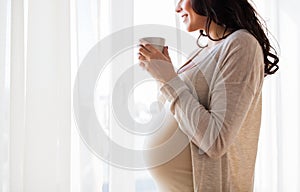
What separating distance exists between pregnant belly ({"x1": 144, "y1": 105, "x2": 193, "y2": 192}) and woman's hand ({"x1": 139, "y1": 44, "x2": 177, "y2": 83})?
0.38 ft

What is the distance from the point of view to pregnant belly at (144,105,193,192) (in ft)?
2.91

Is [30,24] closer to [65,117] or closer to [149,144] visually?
[65,117]

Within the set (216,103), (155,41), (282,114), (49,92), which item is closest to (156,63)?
(155,41)

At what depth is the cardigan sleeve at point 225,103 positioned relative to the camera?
0.80 meters

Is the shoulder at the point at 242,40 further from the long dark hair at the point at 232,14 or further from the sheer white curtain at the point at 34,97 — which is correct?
the sheer white curtain at the point at 34,97

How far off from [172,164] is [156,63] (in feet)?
0.81

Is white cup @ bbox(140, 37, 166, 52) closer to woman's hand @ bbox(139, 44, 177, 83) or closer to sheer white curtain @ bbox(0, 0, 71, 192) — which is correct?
woman's hand @ bbox(139, 44, 177, 83)

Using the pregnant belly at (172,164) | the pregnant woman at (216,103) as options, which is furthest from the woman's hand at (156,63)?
the pregnant belly at (172,164)

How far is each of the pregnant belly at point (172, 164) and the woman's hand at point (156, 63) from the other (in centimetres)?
12

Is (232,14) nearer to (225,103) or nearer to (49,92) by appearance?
(225,103)

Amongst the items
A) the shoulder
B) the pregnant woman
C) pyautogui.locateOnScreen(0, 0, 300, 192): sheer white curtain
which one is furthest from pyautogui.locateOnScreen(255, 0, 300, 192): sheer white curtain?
the shoulder

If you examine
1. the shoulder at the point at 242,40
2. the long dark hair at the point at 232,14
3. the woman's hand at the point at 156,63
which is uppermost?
the long dark hair at the point at 232,14

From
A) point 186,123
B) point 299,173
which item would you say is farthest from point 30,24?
point 299,173

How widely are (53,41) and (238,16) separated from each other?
0.67 meters
